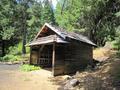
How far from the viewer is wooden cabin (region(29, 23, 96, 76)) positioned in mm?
18891

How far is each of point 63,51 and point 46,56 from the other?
17.9ft

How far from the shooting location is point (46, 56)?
25016mm

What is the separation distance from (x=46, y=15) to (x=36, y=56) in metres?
25.9

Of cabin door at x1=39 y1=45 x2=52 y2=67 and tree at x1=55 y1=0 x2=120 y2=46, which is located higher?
tree at x1=55 y1=0 x2=120 y2=46

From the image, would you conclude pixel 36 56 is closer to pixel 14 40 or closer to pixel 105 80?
pixel 105 80

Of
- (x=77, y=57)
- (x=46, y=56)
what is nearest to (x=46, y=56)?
(x=46, y=56)

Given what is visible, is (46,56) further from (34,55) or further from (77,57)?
(77,57)

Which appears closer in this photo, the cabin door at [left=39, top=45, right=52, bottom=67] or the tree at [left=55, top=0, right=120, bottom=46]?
the cabin door at [left=39, top=45, right=52, bottom=67]

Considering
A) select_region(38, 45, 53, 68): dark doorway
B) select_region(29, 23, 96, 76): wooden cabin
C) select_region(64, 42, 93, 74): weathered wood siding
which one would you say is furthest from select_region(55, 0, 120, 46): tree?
select_region(64, 42, 93, 74): weathered wood siding

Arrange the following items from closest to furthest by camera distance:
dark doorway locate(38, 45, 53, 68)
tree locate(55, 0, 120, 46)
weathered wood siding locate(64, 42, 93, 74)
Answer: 1. weathered wood siding locate(64, 42, 93, 74)
2. dark doorway locate(38, 45, 53, 68)
3. tree locate(55, 0, 120, 46)

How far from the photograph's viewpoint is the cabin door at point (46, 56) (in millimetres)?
24477

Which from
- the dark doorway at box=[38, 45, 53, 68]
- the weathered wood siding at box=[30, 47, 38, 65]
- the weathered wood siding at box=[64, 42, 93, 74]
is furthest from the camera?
the dark doorway at box=[38, 45, 53, 68]

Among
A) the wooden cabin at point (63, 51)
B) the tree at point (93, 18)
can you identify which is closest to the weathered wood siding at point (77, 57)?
the wooden cabin at point (63, 51)

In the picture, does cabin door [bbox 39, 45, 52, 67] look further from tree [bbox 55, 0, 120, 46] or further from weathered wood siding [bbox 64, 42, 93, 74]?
tree [bbox 55, 0, 120, 46]
